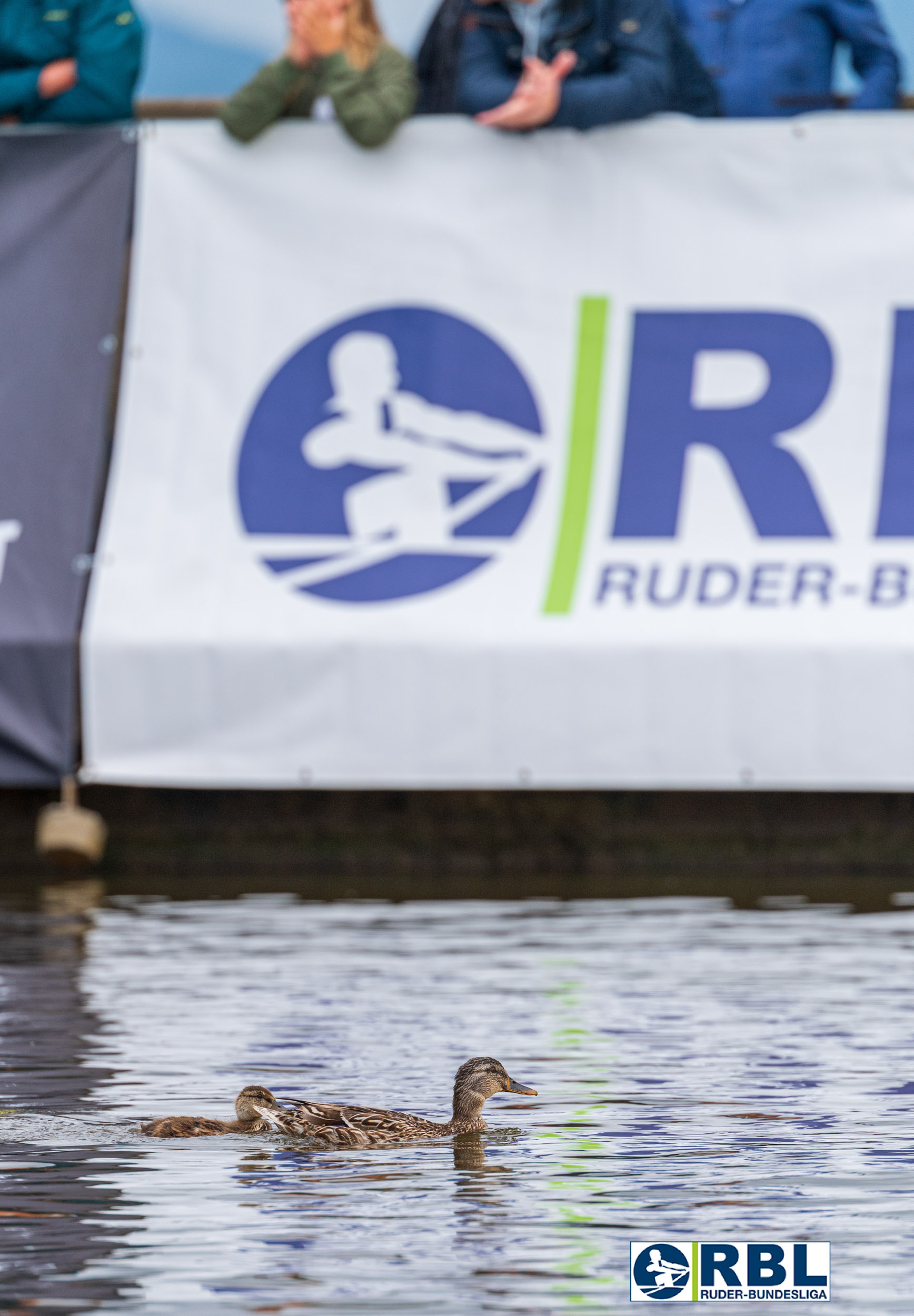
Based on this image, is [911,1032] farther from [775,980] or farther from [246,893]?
[246,893]

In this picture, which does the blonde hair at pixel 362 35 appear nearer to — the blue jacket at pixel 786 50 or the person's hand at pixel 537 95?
the person's hand at pixel 537 95

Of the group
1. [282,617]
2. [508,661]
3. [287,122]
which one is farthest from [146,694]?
[287,122]

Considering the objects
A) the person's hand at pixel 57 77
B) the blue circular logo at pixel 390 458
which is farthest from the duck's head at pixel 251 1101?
the person's hand at pixel 57 77

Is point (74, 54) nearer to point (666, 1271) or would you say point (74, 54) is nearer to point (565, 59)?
point (565, 59)

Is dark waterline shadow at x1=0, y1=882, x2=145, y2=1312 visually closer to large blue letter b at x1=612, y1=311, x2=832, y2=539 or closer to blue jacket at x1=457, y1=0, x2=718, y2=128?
large blue letter b at x1=612, y1=311, x2=832, y2=539

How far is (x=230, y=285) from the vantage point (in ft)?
41.7

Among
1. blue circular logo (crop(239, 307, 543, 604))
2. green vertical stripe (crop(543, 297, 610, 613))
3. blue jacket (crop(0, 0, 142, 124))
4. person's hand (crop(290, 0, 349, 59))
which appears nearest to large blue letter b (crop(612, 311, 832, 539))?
green vertical stripe (crop(543, 297, 610, 613))

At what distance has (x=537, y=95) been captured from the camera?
12211 millimetres

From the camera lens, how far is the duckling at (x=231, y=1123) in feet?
20.1

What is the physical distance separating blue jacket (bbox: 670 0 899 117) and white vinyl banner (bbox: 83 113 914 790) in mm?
222

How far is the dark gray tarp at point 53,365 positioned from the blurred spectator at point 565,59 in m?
1.83

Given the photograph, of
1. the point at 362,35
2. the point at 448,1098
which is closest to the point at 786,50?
the point at 362,35

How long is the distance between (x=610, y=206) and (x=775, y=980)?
500 cm

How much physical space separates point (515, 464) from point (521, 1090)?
6.10 m
